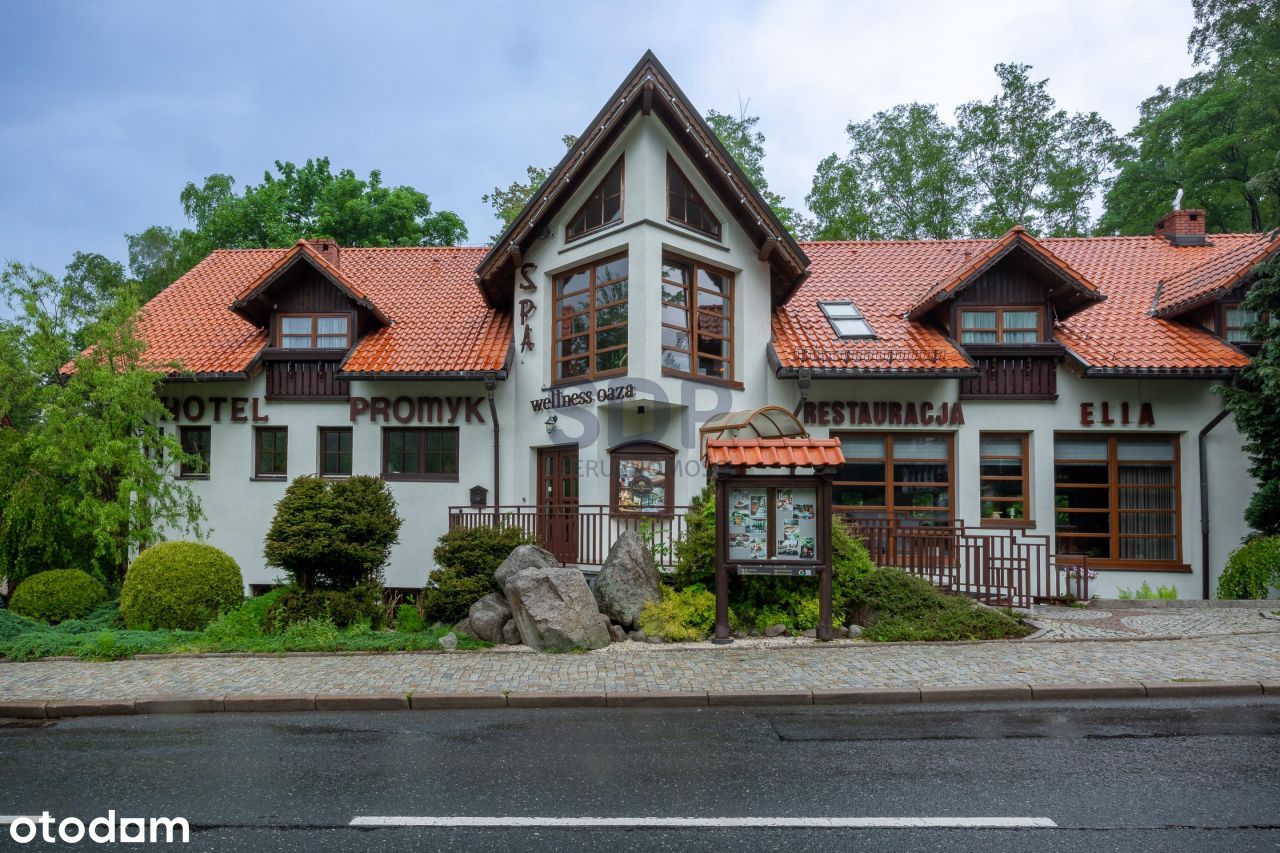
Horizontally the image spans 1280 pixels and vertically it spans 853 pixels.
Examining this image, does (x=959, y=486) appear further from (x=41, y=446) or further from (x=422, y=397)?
(x=41, y=446)

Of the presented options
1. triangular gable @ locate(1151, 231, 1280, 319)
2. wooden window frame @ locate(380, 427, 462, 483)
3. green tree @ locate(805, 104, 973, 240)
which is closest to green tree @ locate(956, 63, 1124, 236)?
green tree @ locate(805, 104, 973, 240)

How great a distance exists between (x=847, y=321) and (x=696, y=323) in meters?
3.91

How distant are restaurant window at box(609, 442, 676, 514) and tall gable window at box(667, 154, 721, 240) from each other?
411 cm

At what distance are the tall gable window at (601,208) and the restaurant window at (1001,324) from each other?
740cm

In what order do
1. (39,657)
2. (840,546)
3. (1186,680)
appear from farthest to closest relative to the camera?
(840,546) → (39,657) → (1186,680)

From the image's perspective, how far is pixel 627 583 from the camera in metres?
10.9

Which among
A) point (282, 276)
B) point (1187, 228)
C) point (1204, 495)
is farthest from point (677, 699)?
point (1187, 228)

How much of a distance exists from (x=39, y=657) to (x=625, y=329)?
957 cm

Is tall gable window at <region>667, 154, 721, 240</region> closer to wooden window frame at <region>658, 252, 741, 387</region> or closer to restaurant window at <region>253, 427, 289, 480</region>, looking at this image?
wooden window frame at <region>658, 252, 741, 387</region>

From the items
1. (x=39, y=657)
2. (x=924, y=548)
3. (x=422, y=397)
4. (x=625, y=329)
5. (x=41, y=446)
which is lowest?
(x=39, y=657)

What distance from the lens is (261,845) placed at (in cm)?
438

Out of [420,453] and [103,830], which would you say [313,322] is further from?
[103,830]

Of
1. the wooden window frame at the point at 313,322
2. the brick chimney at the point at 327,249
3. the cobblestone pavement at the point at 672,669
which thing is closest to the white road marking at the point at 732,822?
the cobblestone pavement at the point at 672,669

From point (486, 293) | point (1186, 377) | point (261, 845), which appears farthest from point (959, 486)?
point (261, 845)
